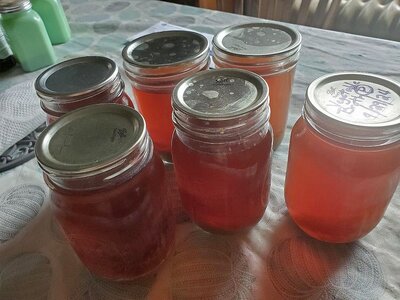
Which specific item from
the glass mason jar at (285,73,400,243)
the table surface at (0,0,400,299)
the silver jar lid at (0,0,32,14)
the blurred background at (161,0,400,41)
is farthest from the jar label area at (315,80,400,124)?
the blurred background at (161,0,400,41)

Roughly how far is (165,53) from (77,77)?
0.12 metres

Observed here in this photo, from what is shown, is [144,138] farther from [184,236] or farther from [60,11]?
[60,11]

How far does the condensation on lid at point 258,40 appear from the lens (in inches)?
17.9

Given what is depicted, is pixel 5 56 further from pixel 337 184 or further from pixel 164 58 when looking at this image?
pixel 337 184

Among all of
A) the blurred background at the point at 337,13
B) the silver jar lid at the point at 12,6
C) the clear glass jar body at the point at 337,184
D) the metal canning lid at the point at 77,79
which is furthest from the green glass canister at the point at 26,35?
the blurred background at the point at 337,13

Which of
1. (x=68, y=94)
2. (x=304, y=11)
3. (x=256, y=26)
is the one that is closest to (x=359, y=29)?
(x=304, y=11)

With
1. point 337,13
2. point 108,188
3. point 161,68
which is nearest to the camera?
point 108,188

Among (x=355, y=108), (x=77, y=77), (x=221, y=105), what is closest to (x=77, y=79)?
(x=77, y=77)

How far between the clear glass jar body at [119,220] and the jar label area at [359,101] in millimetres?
186

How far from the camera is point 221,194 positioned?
39cm

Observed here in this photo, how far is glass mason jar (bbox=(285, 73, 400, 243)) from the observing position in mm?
322

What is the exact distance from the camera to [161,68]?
43 cm

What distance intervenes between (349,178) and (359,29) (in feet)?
3.77

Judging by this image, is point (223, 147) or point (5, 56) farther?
point (5, 56)
